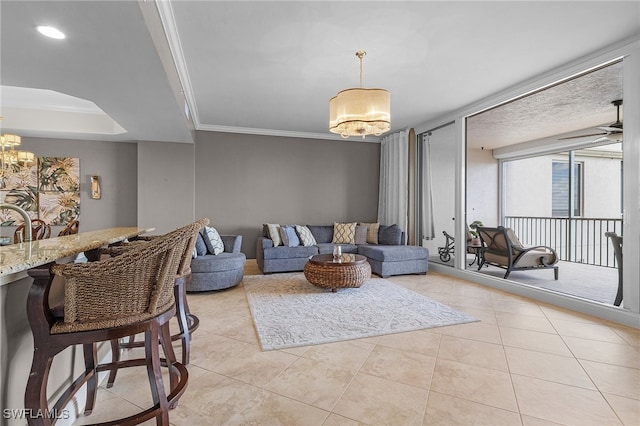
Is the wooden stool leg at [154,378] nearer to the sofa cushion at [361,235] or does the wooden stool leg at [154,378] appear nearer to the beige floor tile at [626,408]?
the beige floor tile at [626,408]

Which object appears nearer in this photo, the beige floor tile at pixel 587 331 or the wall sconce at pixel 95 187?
the beige floor tile at pixel 587 331

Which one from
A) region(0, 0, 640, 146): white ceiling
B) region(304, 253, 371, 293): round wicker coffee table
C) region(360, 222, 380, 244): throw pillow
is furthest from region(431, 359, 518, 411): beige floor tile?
region(360, 222, 380, 244): throw pillow

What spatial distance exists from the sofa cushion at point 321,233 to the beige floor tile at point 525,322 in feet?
11.6

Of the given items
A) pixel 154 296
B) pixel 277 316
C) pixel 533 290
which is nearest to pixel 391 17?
pixel 154 296

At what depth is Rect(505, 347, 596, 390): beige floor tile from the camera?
210 centimetres

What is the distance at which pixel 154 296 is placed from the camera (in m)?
1.39

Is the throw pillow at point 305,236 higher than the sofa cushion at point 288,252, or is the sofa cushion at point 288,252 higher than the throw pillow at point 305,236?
the throw pillow at point 305,236

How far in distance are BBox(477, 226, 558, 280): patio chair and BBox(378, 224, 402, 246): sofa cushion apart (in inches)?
58.6

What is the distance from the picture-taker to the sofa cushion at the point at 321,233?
6375 mm

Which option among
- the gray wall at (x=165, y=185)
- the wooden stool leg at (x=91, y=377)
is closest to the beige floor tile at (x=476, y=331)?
the wooden stool leg at (x=91, y=377)

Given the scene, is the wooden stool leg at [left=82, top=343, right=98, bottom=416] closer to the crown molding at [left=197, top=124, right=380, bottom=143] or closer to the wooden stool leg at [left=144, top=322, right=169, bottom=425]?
the wooden stool leg at [left=144, top=322, right=169, bottom=425]

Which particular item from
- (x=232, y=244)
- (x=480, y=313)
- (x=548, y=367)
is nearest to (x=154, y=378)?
(x=548, y=367)

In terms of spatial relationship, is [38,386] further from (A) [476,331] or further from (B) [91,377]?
(A) [476,331]
